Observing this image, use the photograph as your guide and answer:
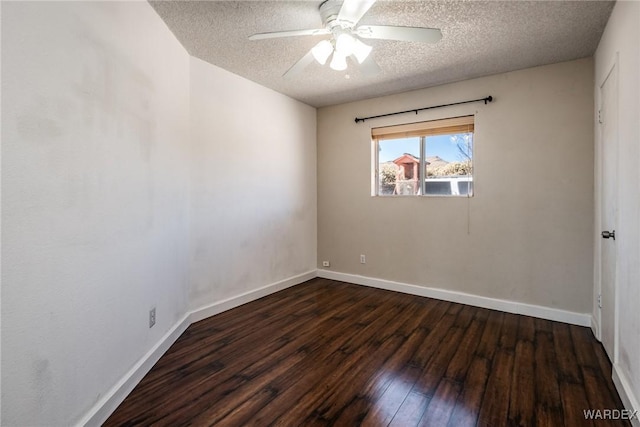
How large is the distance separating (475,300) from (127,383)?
3.26 metres

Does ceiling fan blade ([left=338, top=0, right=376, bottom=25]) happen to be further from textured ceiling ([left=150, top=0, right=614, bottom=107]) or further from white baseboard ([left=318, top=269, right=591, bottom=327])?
white baseboard ([left=318, top=269, right=591, bottom=327])

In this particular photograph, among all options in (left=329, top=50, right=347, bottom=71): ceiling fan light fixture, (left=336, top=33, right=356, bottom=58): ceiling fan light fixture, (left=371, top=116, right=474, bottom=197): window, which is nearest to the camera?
(left=336, top=33, right=356, bottom=58): ceiling fan light fixture

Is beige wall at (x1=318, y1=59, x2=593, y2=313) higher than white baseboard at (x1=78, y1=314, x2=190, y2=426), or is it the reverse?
beige wall at (x1=318, y1=59, x2=593, y2=313)

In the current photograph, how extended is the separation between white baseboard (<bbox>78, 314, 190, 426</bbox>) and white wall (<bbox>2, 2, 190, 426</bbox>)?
0.15ft

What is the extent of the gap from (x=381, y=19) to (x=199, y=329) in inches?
117

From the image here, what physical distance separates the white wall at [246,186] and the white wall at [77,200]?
68cm

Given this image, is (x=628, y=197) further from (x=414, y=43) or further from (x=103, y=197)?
(x=103, y=197)

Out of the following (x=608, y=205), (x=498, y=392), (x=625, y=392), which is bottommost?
(x=498, y=392)

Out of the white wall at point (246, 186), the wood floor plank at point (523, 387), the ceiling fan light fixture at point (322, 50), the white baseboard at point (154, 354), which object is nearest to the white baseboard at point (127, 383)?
the white baseboard at point (154, 354)

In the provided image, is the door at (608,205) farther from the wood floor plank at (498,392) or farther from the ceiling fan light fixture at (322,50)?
the ceiling fan light fixture at (322,50)

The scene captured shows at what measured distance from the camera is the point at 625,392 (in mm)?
1689

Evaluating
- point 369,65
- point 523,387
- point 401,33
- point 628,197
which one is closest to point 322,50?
point 369,65

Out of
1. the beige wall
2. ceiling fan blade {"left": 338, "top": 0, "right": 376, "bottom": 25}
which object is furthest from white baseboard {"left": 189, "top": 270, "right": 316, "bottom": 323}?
ceiling fan blade {"left": 338, "top": 0, "right": 376, "bottom": 25}

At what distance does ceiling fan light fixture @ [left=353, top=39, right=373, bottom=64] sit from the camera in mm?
2076
